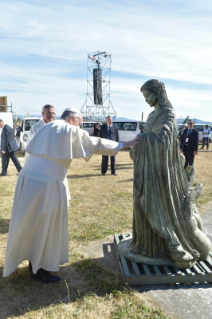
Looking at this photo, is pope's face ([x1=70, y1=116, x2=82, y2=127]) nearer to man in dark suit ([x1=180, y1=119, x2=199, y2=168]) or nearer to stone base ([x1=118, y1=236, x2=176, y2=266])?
stone base ([x1=118, y1=236, x2=176, y2=266])

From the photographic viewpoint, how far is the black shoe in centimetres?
304

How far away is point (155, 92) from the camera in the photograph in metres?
2.98

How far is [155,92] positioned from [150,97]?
8cm

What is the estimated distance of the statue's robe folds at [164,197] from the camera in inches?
115

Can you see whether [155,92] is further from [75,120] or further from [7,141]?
[7,141]

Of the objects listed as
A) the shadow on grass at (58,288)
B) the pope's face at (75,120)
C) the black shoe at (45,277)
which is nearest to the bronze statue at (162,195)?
the shadow on grass at (58,288)

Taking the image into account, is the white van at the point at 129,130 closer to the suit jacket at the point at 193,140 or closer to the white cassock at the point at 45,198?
the suit jacket at the point at 193,140

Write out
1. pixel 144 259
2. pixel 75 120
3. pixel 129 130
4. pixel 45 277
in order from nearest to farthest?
1. pixel 75 120
2. pixel 45 277
3. pixel 144 259
4. pixel 129 130

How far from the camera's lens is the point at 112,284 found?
2.99m

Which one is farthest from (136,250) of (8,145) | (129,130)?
(129,130)

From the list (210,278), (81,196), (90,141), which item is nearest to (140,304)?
(210,278)

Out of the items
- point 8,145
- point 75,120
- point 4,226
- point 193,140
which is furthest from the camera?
point 8,145

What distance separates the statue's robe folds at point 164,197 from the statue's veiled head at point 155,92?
106mm

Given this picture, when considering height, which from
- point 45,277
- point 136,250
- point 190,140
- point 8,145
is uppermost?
point 190,140
